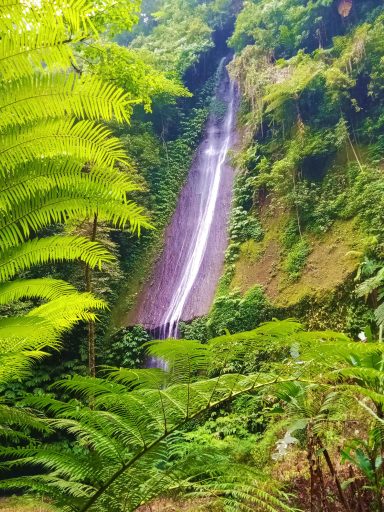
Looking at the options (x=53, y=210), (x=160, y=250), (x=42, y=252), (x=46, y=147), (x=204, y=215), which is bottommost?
(x=42, y=252)

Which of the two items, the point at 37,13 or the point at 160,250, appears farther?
the point at 160,250

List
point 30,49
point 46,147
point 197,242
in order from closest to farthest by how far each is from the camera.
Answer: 1. point 30,49
2. point 46,147
3. point 197,242

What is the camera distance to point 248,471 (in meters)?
1.08

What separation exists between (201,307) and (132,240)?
380cm

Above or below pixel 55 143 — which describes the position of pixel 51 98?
above

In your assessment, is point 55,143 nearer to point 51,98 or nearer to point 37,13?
point 51,98

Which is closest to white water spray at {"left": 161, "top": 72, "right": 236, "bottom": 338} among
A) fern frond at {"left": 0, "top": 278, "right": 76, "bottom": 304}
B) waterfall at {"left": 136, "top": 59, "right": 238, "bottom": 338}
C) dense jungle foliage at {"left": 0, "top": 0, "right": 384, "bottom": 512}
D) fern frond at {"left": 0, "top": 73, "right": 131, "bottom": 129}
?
waterfall at {"left": 136, "top": 59, "right": 238, "bottom": 338}

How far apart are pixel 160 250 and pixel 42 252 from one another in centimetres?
1158

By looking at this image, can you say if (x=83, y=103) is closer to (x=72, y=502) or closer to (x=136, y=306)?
(x=72, y=502)

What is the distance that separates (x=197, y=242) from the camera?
12.6m

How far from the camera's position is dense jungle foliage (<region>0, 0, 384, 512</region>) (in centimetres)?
108

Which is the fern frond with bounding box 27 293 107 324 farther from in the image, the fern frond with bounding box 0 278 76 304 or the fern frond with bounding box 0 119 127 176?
the fern frond with bounding box 0 119 127 176

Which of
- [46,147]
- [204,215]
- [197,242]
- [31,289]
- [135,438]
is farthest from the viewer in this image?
[204,215]

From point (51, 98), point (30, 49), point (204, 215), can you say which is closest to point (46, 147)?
point (51, 98)
